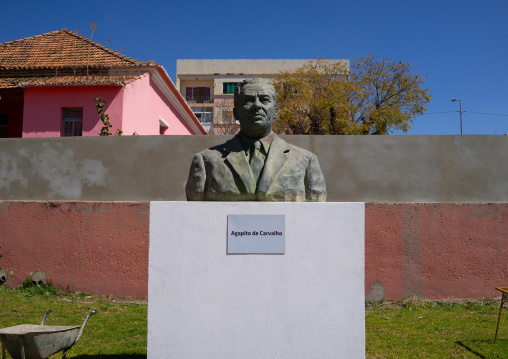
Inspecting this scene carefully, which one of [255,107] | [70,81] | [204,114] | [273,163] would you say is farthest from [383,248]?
[204,114]

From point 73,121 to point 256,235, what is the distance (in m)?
→ 9.77

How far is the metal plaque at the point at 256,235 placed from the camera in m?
3.08

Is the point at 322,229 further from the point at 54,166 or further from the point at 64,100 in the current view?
the point at 64,100

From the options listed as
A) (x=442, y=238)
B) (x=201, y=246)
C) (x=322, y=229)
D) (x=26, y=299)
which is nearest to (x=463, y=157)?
(x=442, y=238)

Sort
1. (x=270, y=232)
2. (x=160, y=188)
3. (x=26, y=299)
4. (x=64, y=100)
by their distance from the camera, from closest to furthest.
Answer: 1. (x=270, y=232)
2. (x=26, y=299)
3. (x=160, y=188)
4. (x=64, y=100)

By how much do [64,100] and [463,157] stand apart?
9.48 meters

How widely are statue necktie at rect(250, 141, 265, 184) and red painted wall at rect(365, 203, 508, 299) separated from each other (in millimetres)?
3351

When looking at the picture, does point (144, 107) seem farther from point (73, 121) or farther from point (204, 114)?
point (204, 114)

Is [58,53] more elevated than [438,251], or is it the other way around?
[58,53]

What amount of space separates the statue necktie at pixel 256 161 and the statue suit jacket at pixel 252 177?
41 mm

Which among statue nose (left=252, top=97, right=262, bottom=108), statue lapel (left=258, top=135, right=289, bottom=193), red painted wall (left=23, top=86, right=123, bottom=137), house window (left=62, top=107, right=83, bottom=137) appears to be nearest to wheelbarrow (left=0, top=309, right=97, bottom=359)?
statue lapel (left=258, top=135, right=289, bottom=193)

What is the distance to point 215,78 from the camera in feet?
98.9

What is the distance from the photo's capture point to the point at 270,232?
10.1ft

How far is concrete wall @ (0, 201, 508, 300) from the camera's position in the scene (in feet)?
20.4
